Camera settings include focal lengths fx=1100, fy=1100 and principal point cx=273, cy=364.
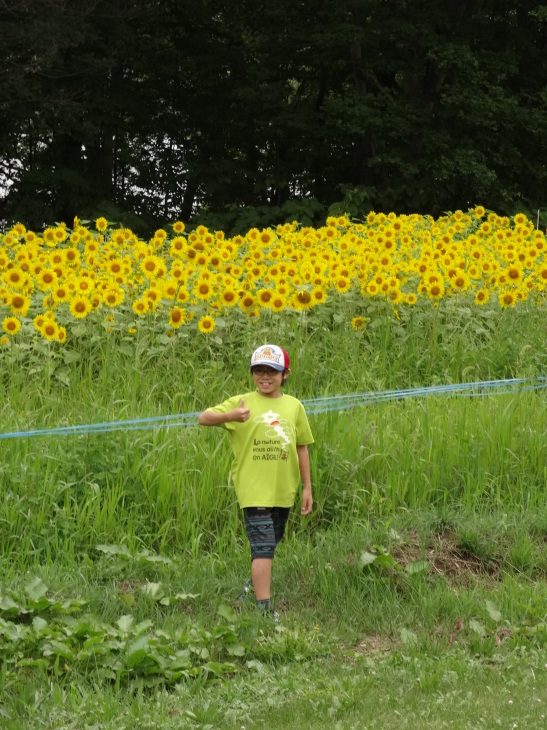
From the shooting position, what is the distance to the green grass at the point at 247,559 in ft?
12.7

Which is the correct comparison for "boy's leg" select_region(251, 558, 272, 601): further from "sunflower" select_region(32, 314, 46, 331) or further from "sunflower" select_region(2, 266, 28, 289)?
"sunflower" select_region(2, 266, 28, 289)

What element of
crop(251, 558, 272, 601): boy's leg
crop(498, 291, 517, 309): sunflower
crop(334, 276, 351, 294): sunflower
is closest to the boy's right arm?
crop(251, 558, 272, 601): boy's leg

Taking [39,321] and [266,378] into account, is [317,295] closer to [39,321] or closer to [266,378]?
[39,321]

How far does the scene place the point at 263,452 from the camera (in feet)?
15.2

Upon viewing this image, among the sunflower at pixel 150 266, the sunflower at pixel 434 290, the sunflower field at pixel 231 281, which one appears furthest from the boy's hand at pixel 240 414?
the sunflower at pixel 434 290

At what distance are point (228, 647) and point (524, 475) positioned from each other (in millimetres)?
2582

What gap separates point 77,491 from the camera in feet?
17.8

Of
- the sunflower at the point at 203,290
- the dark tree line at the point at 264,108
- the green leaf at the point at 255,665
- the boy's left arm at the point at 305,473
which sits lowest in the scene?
the green leaf at the point at 255,665

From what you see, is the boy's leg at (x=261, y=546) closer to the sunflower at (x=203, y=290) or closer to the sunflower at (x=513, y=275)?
the sunflower at (x=203, y=290)

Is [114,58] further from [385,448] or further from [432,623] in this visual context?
[432,623]

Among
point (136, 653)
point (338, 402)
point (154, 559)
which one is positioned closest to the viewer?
point (136, 653)

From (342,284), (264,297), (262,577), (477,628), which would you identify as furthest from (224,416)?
(342,284)

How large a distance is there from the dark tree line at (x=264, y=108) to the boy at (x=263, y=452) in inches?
560

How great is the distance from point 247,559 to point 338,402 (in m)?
1.72
